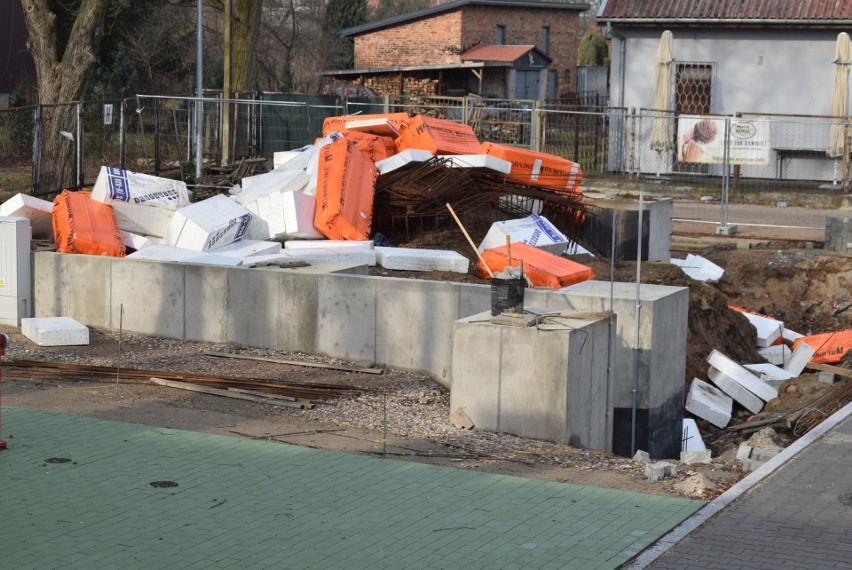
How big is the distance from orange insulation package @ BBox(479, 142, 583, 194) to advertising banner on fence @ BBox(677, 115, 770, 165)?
820cm

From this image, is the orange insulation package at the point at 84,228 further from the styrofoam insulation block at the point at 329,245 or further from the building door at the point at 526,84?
the building door at the point at 526,84

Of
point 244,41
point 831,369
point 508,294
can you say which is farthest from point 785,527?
point 244,41

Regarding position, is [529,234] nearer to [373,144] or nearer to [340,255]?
[340,255]

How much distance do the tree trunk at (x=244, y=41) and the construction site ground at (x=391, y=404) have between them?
47.8ft

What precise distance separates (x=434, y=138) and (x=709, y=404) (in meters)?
7.03

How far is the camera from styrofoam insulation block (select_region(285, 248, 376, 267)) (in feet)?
48.3

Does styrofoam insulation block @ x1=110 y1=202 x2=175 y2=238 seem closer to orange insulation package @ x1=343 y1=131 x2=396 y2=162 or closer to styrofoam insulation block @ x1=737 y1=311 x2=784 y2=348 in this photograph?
orange insulation package @ x1=343 y1=131 x2=396 y2=162

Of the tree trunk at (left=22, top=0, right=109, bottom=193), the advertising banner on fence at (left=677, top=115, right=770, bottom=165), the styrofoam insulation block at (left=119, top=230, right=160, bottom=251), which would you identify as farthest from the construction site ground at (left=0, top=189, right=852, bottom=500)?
the tree trunk at (left=22, top=0, right=109, bottom=193)

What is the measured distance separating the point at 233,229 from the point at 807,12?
20.0m

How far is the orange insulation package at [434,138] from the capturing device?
60.8 feet

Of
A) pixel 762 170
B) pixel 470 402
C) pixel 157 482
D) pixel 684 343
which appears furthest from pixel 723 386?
pixel 762 170

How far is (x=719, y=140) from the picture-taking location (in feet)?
86.8

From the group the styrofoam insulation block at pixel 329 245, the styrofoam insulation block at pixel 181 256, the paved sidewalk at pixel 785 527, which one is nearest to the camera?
the paved sidewalk at pixel 785 527

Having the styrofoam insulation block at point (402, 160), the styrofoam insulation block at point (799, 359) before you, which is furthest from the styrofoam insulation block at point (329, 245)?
the styrofoam insulation block at point (799, 359)
